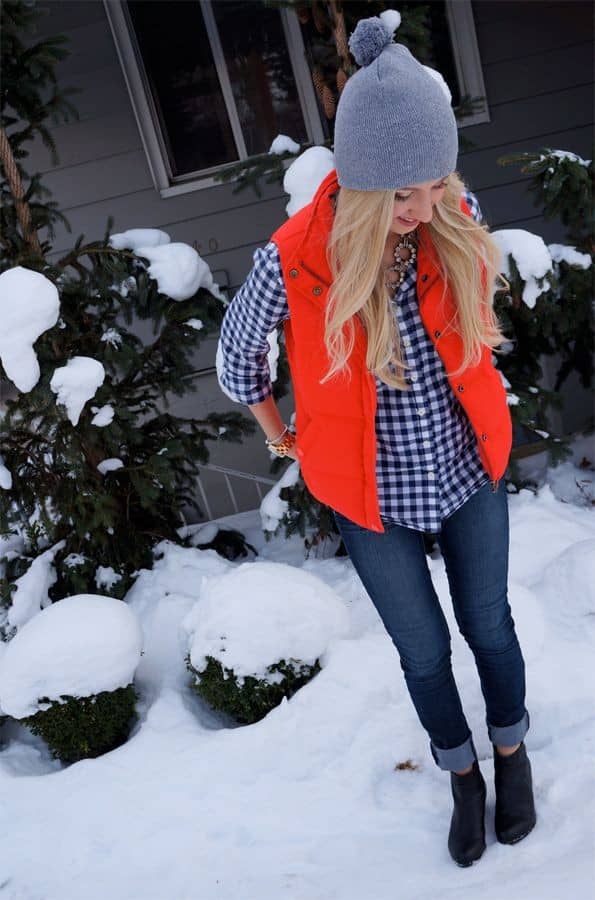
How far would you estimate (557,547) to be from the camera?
129 inches

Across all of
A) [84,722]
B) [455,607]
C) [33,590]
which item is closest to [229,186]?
[33,590]

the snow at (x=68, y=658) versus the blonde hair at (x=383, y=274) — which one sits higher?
the blonde hair at (x=383, y=274)

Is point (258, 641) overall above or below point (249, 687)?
above

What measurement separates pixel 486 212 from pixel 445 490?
3.94 m

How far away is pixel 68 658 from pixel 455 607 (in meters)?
1.47

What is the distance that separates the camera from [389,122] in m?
1.43

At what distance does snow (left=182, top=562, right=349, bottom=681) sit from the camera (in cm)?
269

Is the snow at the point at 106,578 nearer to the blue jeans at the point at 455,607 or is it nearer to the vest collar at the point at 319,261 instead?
the blue jeans at the point at 455,607

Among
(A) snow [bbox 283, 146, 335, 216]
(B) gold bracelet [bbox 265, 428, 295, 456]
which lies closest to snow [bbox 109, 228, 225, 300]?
(A) snow [bbox 283, 146, 335, 216]

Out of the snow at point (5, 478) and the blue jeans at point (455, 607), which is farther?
the snow at point (5, 478)

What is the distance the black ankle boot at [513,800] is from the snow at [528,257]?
2.06 metres

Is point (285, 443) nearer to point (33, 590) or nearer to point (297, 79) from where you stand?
point (33, 590)

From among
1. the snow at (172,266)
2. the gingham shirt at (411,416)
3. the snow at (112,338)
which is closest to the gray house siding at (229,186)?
the snow at (172,266)

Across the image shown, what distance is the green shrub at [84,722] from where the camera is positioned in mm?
2709
